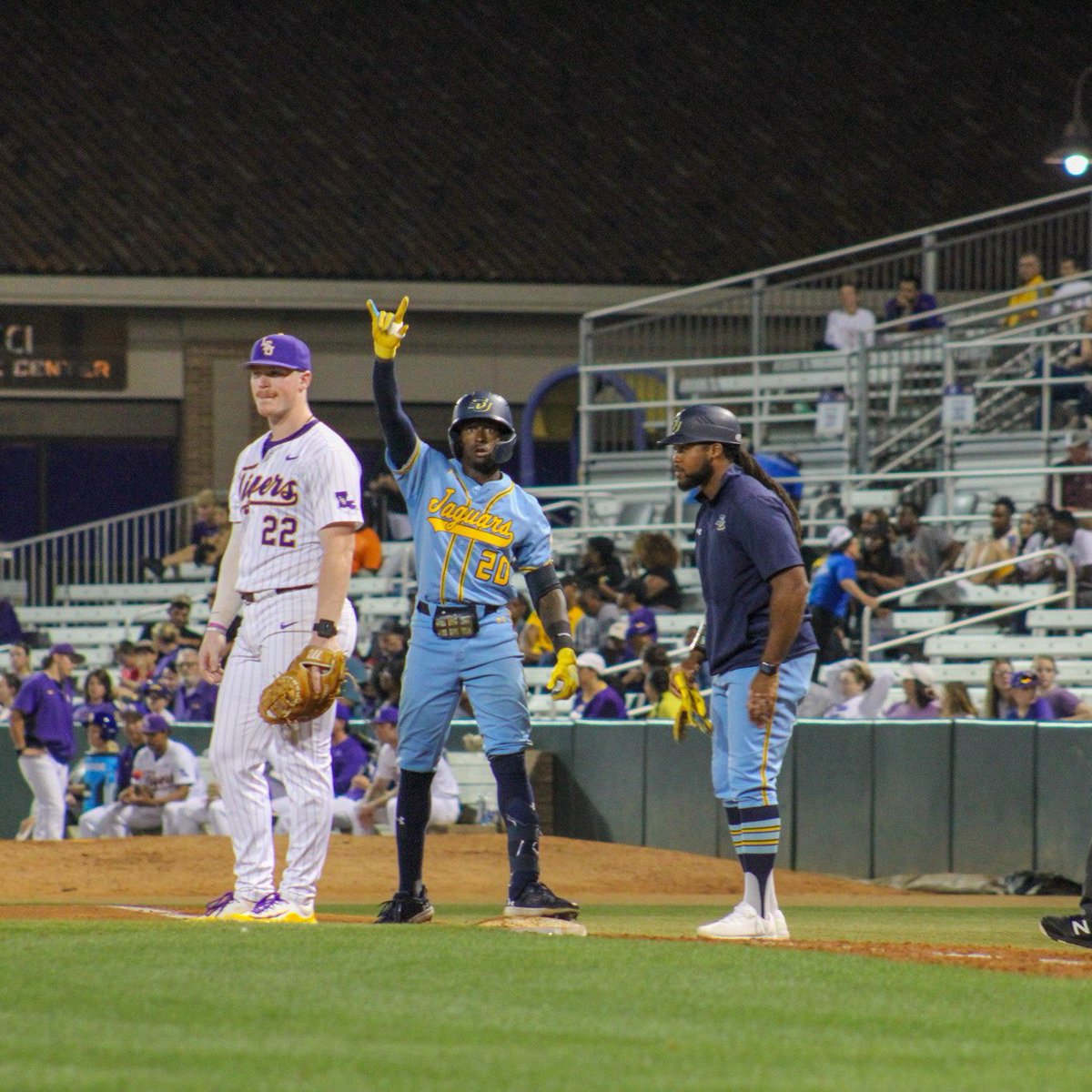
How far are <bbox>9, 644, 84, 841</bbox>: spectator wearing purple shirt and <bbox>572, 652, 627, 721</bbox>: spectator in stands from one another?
4175 mm

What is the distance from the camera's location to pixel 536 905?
8.53 m

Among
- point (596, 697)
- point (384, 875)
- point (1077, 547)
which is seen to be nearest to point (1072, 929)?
point (384, 875)

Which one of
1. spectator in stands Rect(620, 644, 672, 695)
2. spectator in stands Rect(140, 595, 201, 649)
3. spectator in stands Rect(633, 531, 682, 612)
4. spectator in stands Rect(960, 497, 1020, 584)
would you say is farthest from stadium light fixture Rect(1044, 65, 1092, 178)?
spectator in stands Rect(140, 595, 201, 649)

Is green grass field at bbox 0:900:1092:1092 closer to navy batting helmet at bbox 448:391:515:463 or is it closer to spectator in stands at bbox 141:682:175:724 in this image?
navy batting helmet at bbox 448:391:515:463

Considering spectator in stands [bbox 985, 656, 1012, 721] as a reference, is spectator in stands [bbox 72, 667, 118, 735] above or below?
below

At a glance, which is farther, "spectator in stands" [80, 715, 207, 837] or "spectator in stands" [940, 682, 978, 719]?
"spectator in stands" [80, 715, 207, 837]

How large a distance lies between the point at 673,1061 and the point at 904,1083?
0.57m

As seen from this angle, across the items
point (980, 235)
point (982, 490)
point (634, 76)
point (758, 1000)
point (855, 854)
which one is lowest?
point (855, 854)

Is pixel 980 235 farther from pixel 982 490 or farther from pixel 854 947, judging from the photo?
pixel 854 947

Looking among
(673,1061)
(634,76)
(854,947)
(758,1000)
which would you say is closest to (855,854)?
(854,947)

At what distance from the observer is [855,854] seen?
50.8ft

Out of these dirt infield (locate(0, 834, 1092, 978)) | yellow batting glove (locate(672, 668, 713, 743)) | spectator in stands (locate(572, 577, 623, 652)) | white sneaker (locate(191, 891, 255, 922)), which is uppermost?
yellow batting glove (locate(672, 668, 713, 743))

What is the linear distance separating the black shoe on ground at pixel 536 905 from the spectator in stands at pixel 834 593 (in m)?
9.13

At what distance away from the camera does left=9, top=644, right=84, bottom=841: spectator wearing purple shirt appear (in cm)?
1798
